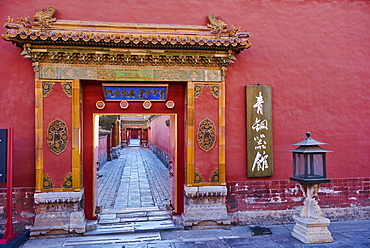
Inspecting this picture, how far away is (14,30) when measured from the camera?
15.2 feet

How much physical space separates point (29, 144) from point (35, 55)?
181cm

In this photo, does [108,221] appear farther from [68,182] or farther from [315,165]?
[315,165]

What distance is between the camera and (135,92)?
18.4 feet

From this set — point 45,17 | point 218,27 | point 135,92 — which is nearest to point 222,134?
point 135,92

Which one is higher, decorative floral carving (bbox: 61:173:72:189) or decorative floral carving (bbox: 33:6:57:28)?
decorative floral carving (bbox: 33:6:57:28)

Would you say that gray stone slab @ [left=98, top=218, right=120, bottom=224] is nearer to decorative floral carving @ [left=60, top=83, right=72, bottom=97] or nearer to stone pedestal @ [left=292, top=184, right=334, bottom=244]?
decorative floral carving @ [left=60, top=83, right=72, bottom=97]

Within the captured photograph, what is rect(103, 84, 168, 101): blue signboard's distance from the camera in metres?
5.50

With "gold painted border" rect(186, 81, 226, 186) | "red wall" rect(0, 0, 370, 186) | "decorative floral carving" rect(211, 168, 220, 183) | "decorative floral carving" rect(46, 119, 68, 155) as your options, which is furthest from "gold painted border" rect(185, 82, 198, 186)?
"decorative floral carving" rect(46, 119, 68, 155)

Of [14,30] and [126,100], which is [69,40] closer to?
[14,30]

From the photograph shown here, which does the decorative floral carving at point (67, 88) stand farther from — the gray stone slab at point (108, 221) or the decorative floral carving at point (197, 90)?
the gray stone slab at point (108, 221)

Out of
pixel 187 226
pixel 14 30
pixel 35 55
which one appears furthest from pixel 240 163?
pixel 14 30

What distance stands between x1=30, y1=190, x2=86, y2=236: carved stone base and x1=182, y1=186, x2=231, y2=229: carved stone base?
219 centimetres

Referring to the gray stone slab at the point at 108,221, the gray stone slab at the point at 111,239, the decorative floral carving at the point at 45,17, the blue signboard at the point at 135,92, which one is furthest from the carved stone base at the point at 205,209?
the decorative floral carving at the point at 45,17

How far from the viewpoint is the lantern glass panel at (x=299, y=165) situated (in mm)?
4897
